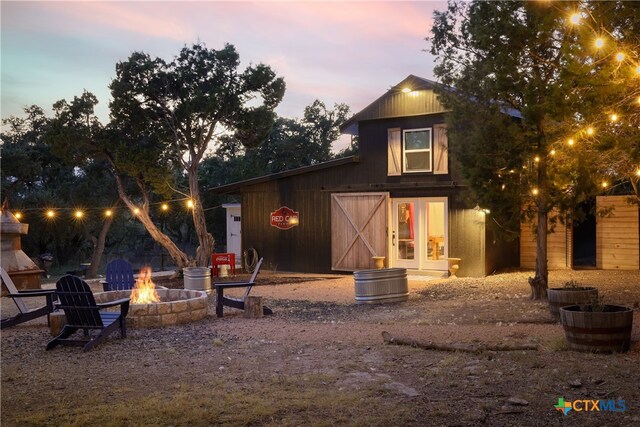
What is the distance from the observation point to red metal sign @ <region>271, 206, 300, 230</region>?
62.5 feet

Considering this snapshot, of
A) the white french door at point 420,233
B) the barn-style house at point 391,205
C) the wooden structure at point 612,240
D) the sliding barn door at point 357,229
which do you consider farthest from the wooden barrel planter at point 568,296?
the sliding barn door at point 357,229

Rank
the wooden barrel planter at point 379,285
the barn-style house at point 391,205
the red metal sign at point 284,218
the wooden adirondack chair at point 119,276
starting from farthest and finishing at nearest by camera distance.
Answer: the red metal sign at point 284,218 < the barn-style house at point 391,205 < the wooden adirondack chair at point 119,276 < the wooden barrel planter at point 379,285

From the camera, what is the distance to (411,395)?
17.3 feet

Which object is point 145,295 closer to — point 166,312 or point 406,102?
point 166,312

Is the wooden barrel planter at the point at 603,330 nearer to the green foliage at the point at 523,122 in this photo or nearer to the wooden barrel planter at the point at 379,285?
the green foliage at the point at 523,122

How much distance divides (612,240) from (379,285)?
7.83 metres

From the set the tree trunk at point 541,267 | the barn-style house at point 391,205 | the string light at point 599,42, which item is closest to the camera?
the string light at point 599,42

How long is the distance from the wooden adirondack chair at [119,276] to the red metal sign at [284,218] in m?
7.45

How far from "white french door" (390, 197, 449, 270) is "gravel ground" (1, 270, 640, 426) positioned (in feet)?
19.4

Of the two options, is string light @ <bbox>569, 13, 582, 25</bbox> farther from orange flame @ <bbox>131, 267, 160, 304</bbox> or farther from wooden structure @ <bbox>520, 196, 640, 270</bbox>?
wooden structure @ <bbox>520, 196, 640, 270</bbox>

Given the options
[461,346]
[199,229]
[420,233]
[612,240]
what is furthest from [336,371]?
[199,229]

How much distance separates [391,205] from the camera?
17328mm

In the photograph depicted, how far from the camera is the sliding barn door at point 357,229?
17312 mm

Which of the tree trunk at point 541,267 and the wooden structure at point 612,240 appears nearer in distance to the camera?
the tree trunk at point 541,267
